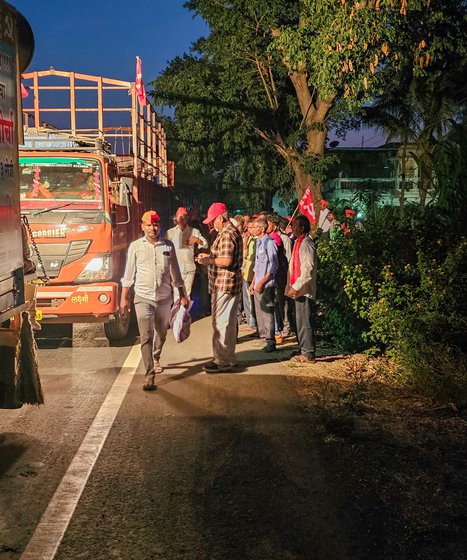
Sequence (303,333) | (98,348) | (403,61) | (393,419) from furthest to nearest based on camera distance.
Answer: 1. (403,61)
2. (98,348)
3. (303,333)
4. (393,419)

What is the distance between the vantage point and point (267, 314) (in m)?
8.77

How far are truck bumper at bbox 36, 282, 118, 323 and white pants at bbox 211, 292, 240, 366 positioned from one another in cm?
177

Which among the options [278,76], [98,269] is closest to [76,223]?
[98,269]

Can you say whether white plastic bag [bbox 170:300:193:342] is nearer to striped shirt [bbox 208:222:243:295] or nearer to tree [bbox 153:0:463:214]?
striped shirt [bbox 208:222:243:295]

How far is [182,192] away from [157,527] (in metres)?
46.7

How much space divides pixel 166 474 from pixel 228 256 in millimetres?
3364

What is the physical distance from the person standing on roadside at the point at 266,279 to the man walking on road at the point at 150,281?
1.96 metres

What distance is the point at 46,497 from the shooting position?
4074mm

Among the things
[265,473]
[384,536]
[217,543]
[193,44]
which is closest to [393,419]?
[265,473]

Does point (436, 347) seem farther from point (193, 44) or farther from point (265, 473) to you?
point (193, 44)

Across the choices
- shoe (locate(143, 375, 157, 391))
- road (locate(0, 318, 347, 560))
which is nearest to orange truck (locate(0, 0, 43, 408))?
road (locate(0, 318, 347, 560))

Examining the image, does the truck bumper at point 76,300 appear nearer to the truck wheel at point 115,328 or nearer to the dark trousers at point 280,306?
the truck wheel at point 115,328

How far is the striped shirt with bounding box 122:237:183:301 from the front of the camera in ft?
22.4

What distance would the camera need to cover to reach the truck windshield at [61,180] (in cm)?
891
